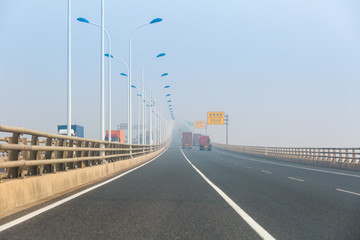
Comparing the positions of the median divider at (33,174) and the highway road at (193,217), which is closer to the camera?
the highway road at (193,217)

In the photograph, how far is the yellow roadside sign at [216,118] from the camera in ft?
283

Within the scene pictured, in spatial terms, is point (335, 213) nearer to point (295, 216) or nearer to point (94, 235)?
point (295, 216)

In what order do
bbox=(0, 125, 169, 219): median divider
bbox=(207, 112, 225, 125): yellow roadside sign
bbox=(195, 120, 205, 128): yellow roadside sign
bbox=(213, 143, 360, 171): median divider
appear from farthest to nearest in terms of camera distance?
bbox=(195, 120, 205, 128): yellow roadside sign → bbox=(207, 112, 225, 125): yellow roadside sign → bbox=(213, 143, 360, 171): median divider → bbox=(0, 125, 169, 219): median divider

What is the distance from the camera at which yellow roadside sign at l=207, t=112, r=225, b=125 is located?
86188 mm

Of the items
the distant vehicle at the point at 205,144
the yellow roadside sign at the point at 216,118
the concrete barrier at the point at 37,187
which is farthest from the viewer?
the yellow roadside sign at the point at 216,118

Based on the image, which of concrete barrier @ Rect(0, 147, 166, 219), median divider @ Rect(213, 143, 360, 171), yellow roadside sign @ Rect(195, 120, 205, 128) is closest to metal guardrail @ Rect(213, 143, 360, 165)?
median divider @ Rect(213, 143, 360, 171)

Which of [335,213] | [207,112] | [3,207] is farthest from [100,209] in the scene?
[207,112]

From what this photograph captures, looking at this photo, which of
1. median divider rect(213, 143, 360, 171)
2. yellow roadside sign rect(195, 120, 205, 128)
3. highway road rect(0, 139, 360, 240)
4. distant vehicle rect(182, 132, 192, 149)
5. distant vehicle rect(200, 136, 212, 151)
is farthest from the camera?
yellow roadside sign rect(195, 120, 205, 128)

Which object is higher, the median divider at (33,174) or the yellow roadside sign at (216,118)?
the yellow roadside sign at (216,118)

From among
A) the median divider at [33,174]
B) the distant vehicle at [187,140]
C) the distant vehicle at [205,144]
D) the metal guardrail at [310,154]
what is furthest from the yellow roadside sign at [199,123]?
the median divider at [33,174]

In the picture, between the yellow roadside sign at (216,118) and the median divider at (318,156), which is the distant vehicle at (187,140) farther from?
the median divider at (318,156)

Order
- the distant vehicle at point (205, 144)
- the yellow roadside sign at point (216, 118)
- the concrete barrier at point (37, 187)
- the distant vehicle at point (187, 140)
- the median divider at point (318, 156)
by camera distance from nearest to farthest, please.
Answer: the concrete barrier at point (37, 187), the median divider at point (318, 156), the distant vehicle at point (205, 144), the yellow roadside sign at point (216, 118), the distant vehicle at point (187, 140)

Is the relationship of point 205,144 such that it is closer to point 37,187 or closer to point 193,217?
point 37,187

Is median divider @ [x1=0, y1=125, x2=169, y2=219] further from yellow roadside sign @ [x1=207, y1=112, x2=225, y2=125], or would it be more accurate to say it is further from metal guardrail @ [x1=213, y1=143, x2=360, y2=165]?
yellow roadside sign @ [x1=207, y1=112, x2=225, y2=125]
